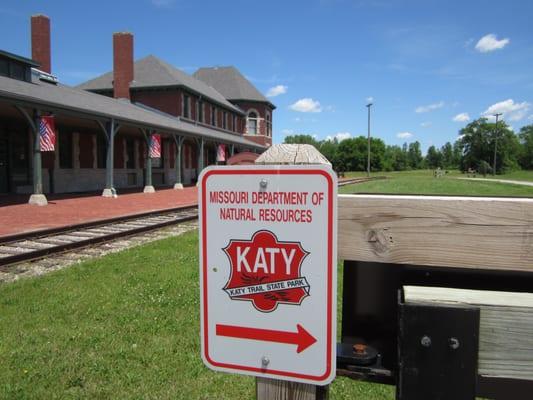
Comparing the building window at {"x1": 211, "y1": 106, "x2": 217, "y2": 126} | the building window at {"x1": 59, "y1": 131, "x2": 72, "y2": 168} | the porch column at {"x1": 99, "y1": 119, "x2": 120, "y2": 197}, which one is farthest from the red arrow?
the building window at {"x1": 211, "y1": 106, "x2": 217, "y2": 126}

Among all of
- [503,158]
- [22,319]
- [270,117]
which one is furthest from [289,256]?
[503,158]

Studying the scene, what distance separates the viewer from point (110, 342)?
155 inches

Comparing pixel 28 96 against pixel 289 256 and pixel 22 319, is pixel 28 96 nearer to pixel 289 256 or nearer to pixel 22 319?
pixel 22 319

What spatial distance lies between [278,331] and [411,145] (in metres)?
195

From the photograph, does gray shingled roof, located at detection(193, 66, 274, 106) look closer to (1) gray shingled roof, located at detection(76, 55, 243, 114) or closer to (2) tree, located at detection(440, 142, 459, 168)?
(1) gray shingled roof, located at detection(76, 55, 243, 114)

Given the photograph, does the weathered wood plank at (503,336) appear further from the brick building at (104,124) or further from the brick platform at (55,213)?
the brick building at (104,124)

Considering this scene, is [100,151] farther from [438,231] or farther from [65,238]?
[438,231]

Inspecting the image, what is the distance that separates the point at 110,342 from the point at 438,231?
3664 mm

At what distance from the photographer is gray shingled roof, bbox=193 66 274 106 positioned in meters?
57.9

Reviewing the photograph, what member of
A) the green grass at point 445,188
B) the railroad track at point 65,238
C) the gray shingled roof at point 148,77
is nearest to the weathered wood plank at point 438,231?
the railroad track at point 65,238

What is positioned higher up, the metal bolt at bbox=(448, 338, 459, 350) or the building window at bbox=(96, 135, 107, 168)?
the building window at bbox=(96, 135, 107, 168)

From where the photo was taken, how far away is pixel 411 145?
18375 cm

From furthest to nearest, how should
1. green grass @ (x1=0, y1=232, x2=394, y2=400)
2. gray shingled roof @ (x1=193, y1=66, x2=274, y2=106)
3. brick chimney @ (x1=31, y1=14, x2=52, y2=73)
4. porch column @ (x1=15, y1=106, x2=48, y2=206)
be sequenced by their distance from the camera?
1. gray shingled roof @ (x1=193, y1=66, x2=274, y2=106)
2. brick chimney @ (x1=31, y1=14, x2=52, y2=73)
3. porch column @ (x1=15, y1=106, x2=48, y2=206)
4. green grass @ (x1=0, y1=232, x2=394, y2=400)

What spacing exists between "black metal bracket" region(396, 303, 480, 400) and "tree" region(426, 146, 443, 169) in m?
179
